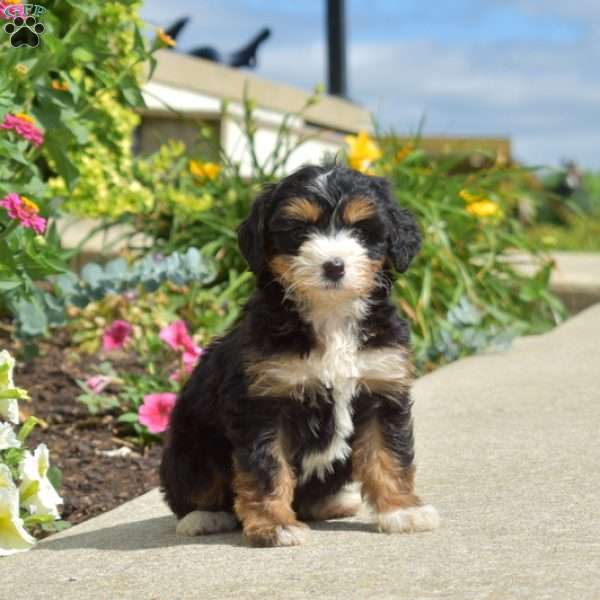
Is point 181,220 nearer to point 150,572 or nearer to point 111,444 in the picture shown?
point 111,444

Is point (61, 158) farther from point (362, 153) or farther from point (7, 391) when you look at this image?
point (362, 153)

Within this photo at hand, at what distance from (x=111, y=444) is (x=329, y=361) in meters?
2.73

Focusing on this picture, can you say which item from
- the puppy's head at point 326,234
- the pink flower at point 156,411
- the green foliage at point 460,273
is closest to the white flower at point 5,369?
the puppy's head at point 326,234

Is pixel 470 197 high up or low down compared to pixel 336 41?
down

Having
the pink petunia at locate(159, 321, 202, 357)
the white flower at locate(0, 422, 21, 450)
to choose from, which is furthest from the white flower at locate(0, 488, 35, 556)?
the pink petunia at locate(159, 321, 202, 357)

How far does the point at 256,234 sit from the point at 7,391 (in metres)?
1.11

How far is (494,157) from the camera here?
9781 millimetres

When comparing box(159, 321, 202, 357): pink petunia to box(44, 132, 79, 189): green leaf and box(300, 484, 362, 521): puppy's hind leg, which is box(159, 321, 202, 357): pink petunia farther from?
box(300, 484, 362, 521): puppy's hind leg

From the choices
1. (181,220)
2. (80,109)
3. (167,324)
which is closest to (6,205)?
(80,109)

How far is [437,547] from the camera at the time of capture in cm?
383

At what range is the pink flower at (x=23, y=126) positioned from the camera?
533 centimetres

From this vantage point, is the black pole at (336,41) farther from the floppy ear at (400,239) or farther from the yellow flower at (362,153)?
the floppy ear at (400,239)

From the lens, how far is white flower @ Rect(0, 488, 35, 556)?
4248 mm

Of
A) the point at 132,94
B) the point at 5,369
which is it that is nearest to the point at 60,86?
the point at 132,94
